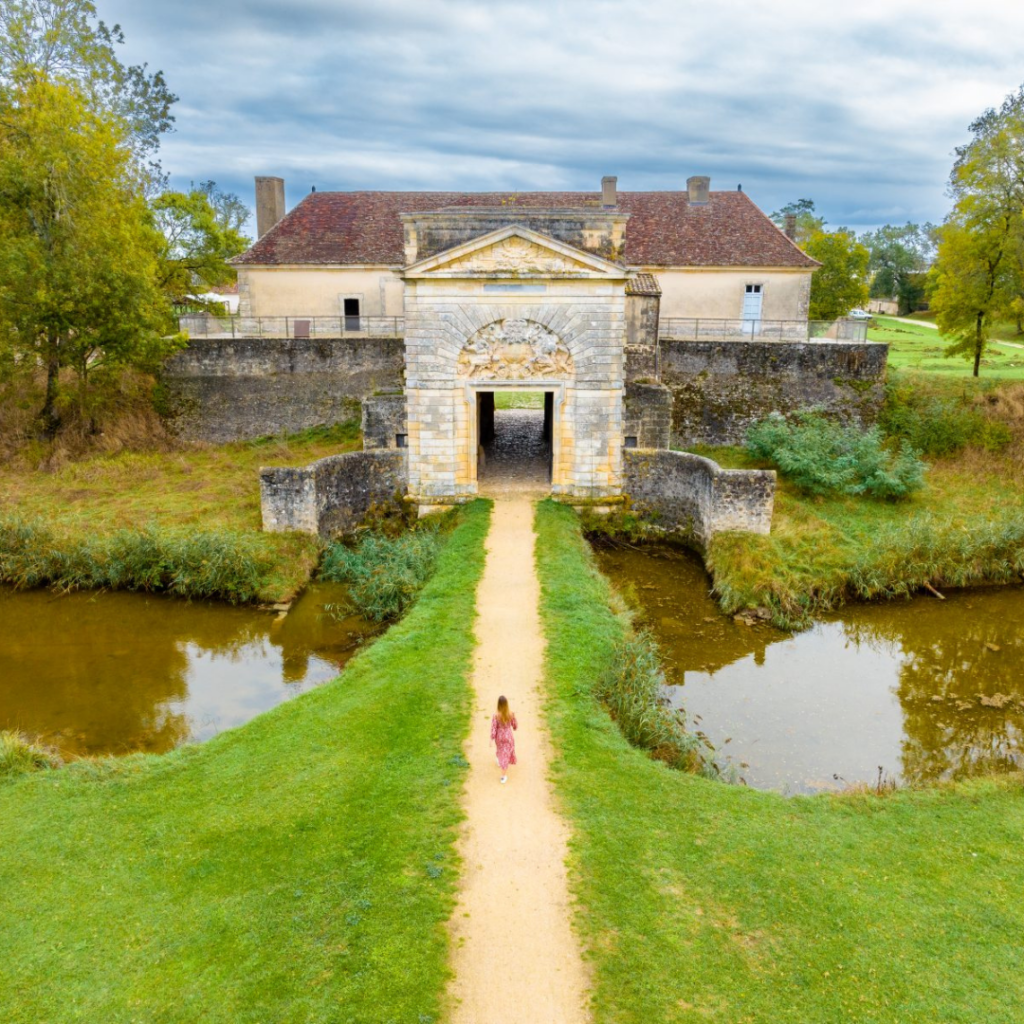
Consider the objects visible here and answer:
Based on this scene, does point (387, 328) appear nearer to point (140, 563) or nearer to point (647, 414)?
point (647, 414)

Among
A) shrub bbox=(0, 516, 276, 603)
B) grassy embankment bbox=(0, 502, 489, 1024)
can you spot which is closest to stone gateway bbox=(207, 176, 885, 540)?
shrub bbox=(0, 516, 276, 603)

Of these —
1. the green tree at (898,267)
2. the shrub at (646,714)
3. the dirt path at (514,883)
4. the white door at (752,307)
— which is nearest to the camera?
the dirt path at (514,883)

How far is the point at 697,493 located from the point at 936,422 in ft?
27.1

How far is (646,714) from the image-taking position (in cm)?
992

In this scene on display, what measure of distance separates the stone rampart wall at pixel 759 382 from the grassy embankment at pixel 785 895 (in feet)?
50.7

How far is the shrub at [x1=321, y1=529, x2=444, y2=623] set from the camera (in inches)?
558

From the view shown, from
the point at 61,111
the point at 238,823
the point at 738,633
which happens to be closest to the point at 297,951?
the point at 238,823

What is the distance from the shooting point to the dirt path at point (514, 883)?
5.79 m

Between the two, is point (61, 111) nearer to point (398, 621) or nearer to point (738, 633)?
point (398, 621)

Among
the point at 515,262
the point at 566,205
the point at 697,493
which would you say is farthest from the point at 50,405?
the point at 566,205

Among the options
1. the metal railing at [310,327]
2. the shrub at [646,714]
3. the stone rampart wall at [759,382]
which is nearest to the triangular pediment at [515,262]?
the stone rampart wall at [759,382]

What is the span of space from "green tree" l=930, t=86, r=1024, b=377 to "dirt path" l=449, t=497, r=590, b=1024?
57.6ft

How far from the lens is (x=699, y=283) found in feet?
90.0

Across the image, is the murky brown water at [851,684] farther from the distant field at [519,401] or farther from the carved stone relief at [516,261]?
the distant field at [519,401]
